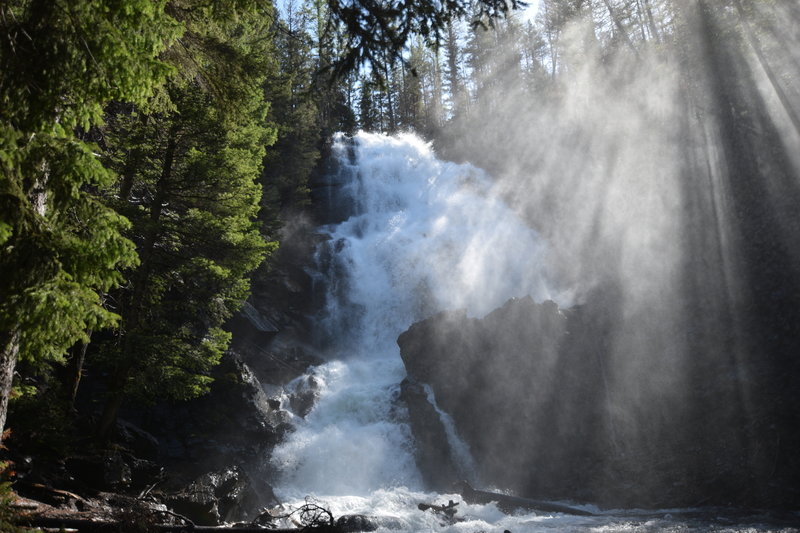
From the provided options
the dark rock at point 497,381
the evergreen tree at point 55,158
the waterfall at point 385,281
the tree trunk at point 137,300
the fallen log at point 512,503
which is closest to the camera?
the evergreen tree at point 55,158

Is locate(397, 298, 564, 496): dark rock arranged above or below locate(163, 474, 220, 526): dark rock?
above

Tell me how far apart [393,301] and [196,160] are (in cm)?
1802

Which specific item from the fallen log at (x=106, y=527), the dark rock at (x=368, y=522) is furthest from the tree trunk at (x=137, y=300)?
the dark rock at (x=368, y=522)

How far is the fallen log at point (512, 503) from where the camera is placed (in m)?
14.6

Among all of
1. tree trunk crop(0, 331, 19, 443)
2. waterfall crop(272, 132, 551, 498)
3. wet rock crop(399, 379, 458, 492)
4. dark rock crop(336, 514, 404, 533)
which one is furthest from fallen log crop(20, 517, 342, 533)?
wet rock crop(399, 379, 458, 492)

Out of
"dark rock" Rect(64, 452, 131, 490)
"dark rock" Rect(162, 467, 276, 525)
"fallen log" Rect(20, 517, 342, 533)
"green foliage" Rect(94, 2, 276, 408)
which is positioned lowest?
"dark rock" Rect(162, 467, 276, 525)

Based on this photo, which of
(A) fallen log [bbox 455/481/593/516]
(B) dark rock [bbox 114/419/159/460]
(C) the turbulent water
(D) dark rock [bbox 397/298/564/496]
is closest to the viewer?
(B) dark rock [bbox 114/419/159/460]

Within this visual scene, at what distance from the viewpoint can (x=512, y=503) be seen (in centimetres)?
1512

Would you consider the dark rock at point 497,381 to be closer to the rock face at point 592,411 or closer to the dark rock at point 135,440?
the rock face at point 592,411

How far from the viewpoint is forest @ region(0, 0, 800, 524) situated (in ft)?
12.3

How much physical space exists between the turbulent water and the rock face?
106 cm

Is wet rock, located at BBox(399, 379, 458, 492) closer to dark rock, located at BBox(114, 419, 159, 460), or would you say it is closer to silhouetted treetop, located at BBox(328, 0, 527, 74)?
dark rock, located at BBox(114, 419, 159, 460)

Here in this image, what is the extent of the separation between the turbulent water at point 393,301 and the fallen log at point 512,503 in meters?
0.44

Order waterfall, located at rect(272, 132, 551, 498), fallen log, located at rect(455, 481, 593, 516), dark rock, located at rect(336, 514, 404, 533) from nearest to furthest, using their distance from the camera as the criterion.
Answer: dark rock, located at rect(336, 514, 404, 533)
fallen log, located at rect(455, 481, 593, 516)
waterfall, located at rect(272, 132, 551, 498)
